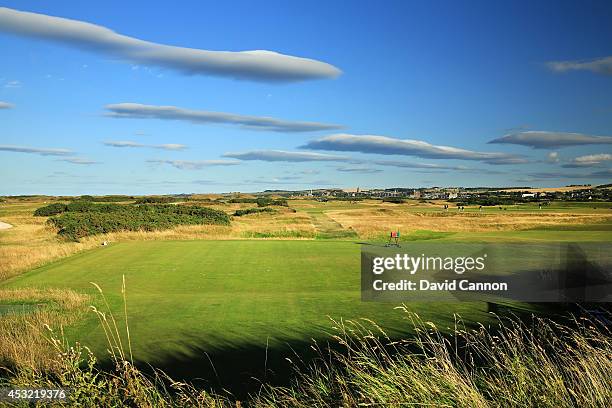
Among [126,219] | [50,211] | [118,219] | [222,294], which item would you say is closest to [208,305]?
[222,294]

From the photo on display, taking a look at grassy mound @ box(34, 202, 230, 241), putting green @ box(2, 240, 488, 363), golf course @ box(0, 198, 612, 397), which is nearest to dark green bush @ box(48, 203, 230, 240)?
grassy mound @ box(34, 202, 230, 241)

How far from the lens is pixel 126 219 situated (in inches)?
1443

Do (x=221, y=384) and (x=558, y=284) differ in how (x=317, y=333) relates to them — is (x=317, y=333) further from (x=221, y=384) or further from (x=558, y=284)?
(x=558, y=284)

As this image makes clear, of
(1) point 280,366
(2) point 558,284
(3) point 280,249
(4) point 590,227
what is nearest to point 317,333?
(1) point 280,366

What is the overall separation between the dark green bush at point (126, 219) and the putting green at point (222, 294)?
1203cm

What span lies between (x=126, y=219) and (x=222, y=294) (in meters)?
27.1

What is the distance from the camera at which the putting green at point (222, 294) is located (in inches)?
319

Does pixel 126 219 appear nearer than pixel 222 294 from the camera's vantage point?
No

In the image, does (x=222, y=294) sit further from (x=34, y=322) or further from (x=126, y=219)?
(x=126, y=219)

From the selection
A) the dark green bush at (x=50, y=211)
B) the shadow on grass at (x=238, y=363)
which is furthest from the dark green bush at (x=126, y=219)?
the shadow on grass at (x=238, y=363)

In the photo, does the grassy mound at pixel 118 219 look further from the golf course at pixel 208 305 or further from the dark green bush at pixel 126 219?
the golf course at pixel 208 305

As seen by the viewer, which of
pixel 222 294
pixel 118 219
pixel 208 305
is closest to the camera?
pixel 208 305

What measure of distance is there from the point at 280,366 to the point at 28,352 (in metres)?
3.10

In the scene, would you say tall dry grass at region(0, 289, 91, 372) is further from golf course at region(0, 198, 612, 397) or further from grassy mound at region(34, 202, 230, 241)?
grassy mound at region(34, 202, 230, 241)
